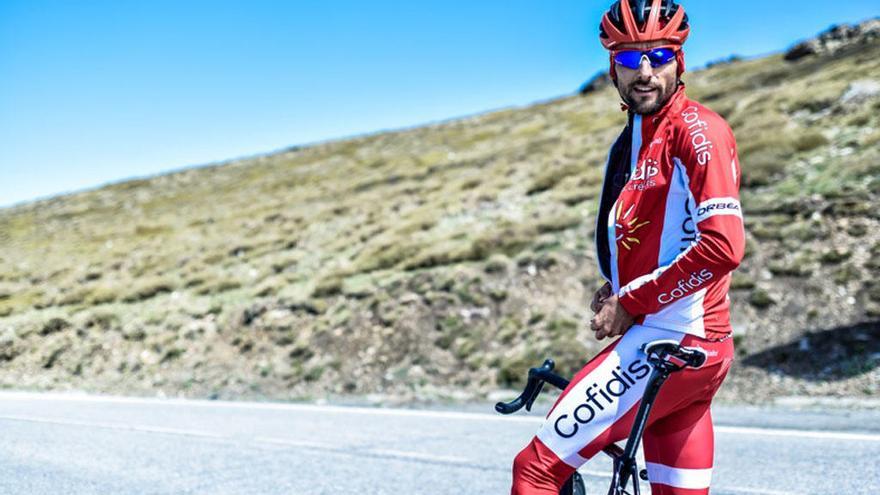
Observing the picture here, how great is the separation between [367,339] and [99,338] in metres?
8.28

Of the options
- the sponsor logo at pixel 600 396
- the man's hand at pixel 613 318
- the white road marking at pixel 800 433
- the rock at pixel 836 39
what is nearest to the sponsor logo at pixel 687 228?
the man's hand at pixel 613 318

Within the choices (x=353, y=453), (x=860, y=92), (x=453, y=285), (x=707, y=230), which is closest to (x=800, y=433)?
(x=353, y=453)

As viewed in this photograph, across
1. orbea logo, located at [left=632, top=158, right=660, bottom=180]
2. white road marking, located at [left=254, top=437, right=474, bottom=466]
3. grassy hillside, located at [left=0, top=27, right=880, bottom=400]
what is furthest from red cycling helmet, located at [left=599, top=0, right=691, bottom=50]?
grassy hillside, located at [left=0, top=27, right=880, bottom=400]

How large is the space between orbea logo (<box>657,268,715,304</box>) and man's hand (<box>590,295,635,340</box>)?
13cm

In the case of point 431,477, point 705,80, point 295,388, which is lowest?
point 295,388

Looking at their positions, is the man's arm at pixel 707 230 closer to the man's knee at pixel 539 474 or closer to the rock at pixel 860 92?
the man's knee at pixel 539 474

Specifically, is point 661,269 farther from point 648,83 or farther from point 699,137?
point 648,83

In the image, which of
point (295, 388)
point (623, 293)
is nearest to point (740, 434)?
point (623, 293)

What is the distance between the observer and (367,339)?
50.2 ft

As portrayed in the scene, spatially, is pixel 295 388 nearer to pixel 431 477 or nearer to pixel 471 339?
pixel 471 339

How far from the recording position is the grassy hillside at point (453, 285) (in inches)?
487

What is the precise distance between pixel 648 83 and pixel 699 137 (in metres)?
0.28

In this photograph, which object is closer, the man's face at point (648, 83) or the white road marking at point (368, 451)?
the man's face at point (648, 83)

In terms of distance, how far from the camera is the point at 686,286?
2.36m
